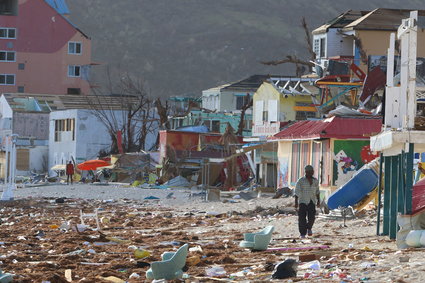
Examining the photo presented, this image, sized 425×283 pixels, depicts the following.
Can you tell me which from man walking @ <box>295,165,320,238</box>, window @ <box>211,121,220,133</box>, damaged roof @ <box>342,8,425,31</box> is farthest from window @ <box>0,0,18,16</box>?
man walking @ <box>295,165,320,238</box>

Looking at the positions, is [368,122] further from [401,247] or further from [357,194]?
[401,247]

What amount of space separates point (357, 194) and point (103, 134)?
50.7m

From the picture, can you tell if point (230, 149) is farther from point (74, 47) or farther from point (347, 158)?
point (74, 47)

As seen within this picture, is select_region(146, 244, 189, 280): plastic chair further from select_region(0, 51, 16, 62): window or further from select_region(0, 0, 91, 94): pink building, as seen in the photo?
select_region(0, 51, 16, 62): window

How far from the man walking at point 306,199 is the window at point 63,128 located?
183 feet

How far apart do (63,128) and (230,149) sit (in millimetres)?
25800

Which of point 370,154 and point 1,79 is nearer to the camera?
point 370,154

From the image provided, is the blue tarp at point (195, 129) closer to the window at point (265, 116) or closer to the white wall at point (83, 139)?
the window at point (265, 116)

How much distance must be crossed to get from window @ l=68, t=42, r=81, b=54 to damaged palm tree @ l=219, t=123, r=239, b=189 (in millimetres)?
44558

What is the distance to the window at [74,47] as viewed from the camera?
99000 mm

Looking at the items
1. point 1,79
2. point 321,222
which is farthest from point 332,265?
point 1,79

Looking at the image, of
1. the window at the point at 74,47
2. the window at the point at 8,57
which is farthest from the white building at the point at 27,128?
the window at the point at 74,47

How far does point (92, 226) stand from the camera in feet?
91.0

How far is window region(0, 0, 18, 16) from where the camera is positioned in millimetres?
97625
